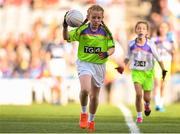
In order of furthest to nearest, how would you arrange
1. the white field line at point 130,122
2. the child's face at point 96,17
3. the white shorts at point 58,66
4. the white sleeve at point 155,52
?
the white shorts at point 58,66
the white sleeve at point 155,52
the white field line at point 130,122
the child's face at point 96,17

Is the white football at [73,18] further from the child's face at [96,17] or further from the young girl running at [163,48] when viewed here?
the young girl running at [163,48]

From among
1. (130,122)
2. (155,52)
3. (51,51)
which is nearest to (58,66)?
(51,51)

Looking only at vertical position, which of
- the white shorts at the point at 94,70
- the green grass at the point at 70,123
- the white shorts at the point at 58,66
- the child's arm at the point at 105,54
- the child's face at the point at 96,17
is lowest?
the green grass at the point at 70,123

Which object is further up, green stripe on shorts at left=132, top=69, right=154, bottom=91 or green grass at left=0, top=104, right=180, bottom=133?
green stripe on shorts at left=132, top=69, right=154, bottom=91

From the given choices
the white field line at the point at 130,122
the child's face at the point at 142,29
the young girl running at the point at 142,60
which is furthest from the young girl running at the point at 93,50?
the young girl running at the point at 142,60

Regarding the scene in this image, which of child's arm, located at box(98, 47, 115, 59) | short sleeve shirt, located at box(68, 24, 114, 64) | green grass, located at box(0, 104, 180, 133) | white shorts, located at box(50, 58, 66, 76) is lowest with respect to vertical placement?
green grass, located at box(0, 104, 180, 133)

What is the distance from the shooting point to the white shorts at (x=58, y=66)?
73.8ft

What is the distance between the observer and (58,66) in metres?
22.5

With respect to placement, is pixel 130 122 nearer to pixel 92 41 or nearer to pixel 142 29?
pixel 142 29

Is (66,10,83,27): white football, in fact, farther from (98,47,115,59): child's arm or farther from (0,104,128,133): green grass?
(0,104,128,133): green grass

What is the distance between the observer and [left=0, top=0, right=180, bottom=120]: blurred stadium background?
78.2ft

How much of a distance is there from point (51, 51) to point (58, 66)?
17.3 inches

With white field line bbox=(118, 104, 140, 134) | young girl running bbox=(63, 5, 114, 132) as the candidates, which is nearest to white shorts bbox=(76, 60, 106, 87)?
young girl running bbox=(63, 5, 114, 132)

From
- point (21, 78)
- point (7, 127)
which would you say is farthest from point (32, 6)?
point (7, 127)
